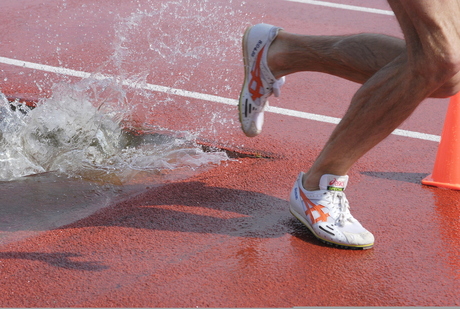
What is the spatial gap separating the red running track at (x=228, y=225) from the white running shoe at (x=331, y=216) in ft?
0.22

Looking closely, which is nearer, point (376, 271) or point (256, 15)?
point (376, 271)

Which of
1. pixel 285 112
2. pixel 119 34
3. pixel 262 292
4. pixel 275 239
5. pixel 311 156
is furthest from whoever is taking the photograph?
pixel 119 34

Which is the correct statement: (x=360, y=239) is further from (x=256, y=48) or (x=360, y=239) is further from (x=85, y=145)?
(x=85, y=145)

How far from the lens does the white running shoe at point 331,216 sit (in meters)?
3.13

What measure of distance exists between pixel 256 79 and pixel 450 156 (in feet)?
4.34

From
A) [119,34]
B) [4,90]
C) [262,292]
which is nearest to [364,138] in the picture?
[262,292]

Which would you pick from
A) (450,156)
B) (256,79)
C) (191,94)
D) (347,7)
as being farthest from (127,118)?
(347,7)

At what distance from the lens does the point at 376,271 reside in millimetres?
2959

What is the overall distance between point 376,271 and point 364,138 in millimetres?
641

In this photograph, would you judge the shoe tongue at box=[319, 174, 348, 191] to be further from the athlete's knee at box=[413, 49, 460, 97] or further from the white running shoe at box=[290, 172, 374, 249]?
the athlete's knee at box=[413, 49, 460, 97]

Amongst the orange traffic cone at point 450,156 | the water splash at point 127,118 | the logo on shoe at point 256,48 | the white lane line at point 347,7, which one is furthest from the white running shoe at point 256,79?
the white lane line at point 347,7

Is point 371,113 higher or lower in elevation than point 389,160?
higher

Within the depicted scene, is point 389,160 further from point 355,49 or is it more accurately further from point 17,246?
point 17,246

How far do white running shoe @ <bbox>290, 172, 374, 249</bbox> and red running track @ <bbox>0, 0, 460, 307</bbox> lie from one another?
66mm
